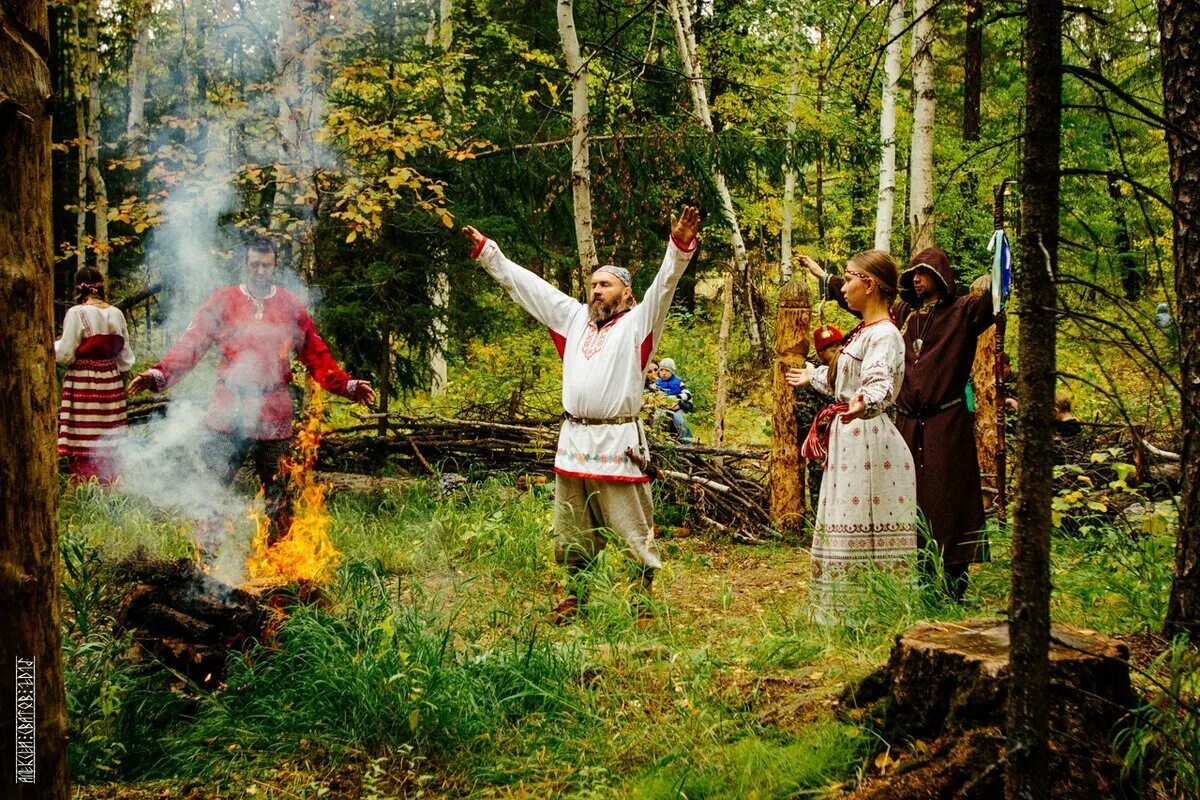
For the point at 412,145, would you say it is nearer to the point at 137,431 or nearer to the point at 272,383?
the point at 272,383

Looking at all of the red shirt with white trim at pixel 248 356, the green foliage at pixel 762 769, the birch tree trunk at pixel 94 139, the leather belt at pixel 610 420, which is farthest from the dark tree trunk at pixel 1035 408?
the birch tree trunk at pixel 94 139

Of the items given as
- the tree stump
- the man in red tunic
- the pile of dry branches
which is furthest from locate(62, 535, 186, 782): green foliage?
the pile of dry branches

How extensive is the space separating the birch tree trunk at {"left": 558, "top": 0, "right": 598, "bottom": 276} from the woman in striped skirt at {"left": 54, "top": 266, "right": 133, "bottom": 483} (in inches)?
178

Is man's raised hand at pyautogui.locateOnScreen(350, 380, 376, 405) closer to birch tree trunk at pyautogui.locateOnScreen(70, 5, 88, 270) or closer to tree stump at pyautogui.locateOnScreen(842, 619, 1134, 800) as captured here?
tree stump at pyautogui.locateOnScreen(842, 619, 1134, 800)

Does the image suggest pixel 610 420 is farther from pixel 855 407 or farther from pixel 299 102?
pixel 299 102

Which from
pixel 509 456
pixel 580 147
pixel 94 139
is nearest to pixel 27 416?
pixel 580 147

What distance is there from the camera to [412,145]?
7.50 metres

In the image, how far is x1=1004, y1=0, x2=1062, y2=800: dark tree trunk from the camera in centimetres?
200

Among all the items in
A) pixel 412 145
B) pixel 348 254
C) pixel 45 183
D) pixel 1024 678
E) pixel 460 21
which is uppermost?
pixel 460 21

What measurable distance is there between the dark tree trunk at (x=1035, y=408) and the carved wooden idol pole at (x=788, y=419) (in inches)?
213

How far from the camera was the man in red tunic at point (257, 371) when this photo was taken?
5.84m

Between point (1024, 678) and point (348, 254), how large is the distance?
864cm

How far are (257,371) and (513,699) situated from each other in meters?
3.39

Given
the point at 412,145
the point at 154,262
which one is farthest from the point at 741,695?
the point at 154,262
